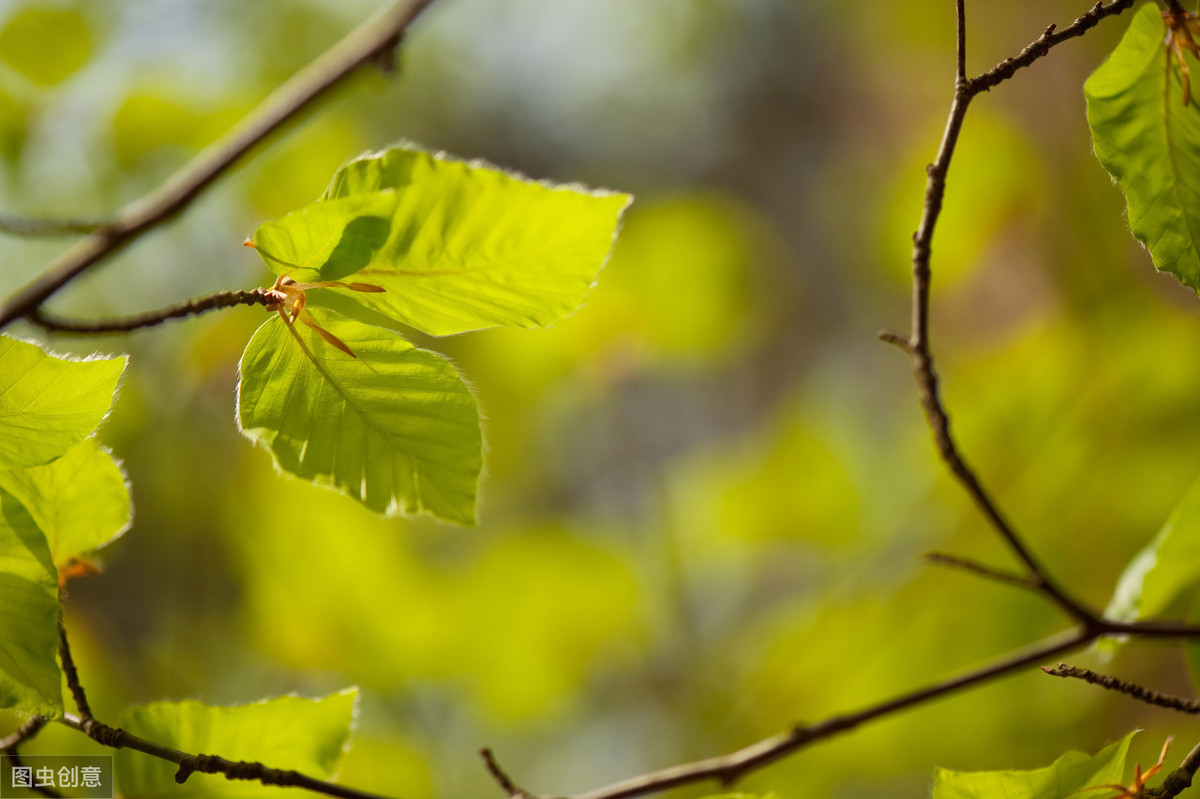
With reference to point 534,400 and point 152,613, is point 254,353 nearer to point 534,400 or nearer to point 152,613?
point 534,400

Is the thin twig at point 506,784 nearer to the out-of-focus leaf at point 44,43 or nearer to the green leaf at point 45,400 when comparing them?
the green leaf at point 45,400

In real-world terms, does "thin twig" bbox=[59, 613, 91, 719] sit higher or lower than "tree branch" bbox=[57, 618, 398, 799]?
higher

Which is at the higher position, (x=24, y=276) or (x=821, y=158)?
(x=821, y=158)

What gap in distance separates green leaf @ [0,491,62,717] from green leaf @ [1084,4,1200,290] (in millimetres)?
319

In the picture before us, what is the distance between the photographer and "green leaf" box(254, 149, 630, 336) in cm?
21

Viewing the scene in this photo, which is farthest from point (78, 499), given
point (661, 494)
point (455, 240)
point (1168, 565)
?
point (661, 494)

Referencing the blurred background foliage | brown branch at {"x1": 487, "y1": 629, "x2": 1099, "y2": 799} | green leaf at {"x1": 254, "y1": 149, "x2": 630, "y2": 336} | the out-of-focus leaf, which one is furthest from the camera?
the blurred background foliage

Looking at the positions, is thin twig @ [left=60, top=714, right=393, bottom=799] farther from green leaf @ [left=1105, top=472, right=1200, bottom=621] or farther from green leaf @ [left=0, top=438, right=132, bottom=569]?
green leaf @ [left=1105, top=472, right=1200, bottom=621]

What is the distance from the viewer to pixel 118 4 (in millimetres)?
859

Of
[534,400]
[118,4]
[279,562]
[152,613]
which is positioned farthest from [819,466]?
[152,613]

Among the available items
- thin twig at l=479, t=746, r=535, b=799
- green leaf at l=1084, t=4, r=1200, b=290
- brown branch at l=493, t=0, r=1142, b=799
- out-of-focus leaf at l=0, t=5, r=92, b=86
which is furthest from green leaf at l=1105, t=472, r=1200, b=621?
out-of-focus leaf at l=0, t=5, r=92, b=86

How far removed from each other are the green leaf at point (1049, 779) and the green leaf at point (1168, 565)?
0.12 meters

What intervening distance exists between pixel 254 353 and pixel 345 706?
14 cm

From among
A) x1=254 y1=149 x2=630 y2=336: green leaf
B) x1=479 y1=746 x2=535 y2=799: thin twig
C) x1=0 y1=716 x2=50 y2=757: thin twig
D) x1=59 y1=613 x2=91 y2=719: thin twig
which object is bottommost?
x1=479 y1=746 x2=535 y2=799: thin twig
